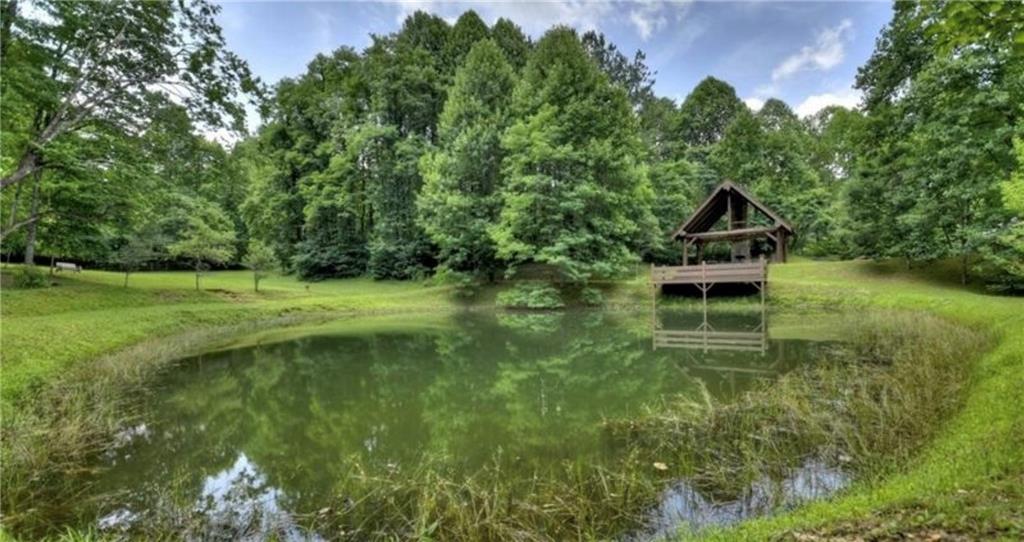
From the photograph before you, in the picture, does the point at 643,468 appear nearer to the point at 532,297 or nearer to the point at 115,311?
the point at 115,311

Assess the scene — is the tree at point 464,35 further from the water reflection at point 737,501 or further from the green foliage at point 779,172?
the water reflection at point 737,501

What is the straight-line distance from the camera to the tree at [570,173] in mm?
28703

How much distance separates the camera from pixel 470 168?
32.2m

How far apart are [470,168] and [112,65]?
19650 mm

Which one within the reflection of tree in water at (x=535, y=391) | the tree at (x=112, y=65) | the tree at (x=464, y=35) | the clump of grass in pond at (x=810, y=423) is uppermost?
the tree at (x=464, y=35)

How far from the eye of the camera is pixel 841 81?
2894 centimetres

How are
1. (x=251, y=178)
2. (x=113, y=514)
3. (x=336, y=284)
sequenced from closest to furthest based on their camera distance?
1. (x=113, y=514)
2. (x=336, y=284)
3. (x=251, y=178)

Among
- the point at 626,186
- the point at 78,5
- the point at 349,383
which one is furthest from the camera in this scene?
the point at 626,186

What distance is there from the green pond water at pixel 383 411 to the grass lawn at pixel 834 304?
1.11m

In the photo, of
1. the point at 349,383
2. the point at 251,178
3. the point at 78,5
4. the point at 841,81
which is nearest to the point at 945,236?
the point at 841,81

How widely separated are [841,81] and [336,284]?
3379 cm

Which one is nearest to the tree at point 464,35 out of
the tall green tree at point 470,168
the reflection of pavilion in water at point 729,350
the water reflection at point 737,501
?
the tall green tree at point 470,168

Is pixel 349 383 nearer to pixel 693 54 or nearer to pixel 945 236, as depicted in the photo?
pixel 693 54

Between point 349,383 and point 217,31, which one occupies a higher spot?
point 217,31
